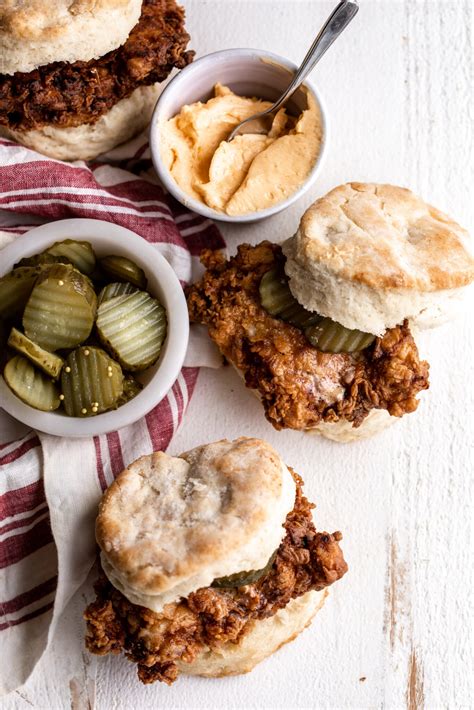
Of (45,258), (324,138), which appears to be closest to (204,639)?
(45,258)

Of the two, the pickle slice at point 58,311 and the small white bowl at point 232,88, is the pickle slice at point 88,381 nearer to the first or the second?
the pickle slice at point 58,311

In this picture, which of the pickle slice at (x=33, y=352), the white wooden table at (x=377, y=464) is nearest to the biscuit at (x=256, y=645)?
the white wooden table at (x=377, y=464)

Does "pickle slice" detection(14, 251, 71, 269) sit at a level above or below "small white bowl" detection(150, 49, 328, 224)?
below

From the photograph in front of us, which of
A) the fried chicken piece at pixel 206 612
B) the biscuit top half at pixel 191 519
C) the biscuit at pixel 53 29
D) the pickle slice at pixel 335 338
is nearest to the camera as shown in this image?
the biscuit top half at pixel 191 519

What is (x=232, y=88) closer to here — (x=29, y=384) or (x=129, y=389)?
(x=129, y=389)

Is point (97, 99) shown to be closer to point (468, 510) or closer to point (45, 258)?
point (45, 258)

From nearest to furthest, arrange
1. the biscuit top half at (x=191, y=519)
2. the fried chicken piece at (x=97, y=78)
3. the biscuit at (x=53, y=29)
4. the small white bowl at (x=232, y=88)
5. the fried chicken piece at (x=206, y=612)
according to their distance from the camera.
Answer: the biscuit top half at (x=191, y=519), the fried chicken piece at (x=206, y=612), the biscuit at (x=53, y=29), the fried chicken piece at (x=97, y=78), the small white bowl at (x=232, y=88)

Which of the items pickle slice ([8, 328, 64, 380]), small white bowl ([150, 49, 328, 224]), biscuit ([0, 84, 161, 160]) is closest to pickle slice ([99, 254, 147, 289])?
small white bowl ([150, 49, 328, 224])

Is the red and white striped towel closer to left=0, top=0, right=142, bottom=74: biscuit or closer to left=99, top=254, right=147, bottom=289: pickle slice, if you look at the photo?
left=99, top=254, right=147, bottom=289: pickle slice

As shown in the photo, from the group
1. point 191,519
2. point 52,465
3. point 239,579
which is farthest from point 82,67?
point 239,579
